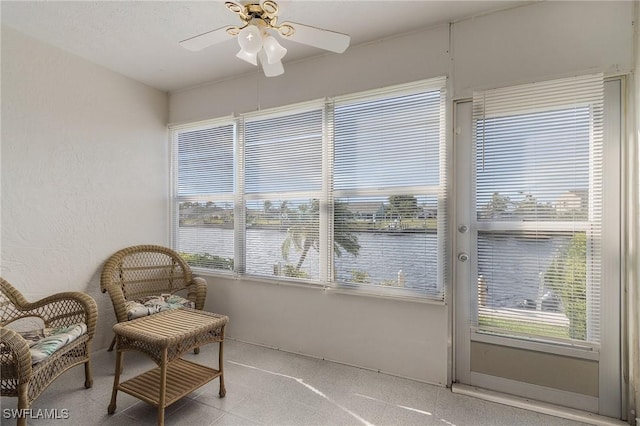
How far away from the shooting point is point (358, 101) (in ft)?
8.27

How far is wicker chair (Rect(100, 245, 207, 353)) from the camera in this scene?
9.31 ft

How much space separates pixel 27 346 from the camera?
5.32 feet

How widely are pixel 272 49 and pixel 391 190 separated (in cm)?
131

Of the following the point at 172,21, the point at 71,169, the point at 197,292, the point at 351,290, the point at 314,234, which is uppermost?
the point at 172,21

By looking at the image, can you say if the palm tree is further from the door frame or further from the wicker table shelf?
the wicker table shelf

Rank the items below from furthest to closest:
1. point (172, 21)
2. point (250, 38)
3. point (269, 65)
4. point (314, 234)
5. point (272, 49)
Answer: point (314, 234)
point (172, 21)
point (269, 65)
point (272, 49)
point (250, 38)

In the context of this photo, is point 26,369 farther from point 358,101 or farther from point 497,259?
point 497,259

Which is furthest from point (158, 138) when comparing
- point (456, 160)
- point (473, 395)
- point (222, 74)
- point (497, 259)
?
point (473, 395)

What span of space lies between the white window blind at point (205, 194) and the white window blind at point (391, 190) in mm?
1222

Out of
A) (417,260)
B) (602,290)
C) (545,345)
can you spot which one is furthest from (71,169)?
(602,290)

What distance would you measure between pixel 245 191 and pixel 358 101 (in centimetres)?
138

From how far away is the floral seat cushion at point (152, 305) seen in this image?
8.07 feet

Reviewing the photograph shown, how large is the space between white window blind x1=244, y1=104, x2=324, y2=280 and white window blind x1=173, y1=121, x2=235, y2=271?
255 millimetres

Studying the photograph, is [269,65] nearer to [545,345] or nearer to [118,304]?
[118,304]
